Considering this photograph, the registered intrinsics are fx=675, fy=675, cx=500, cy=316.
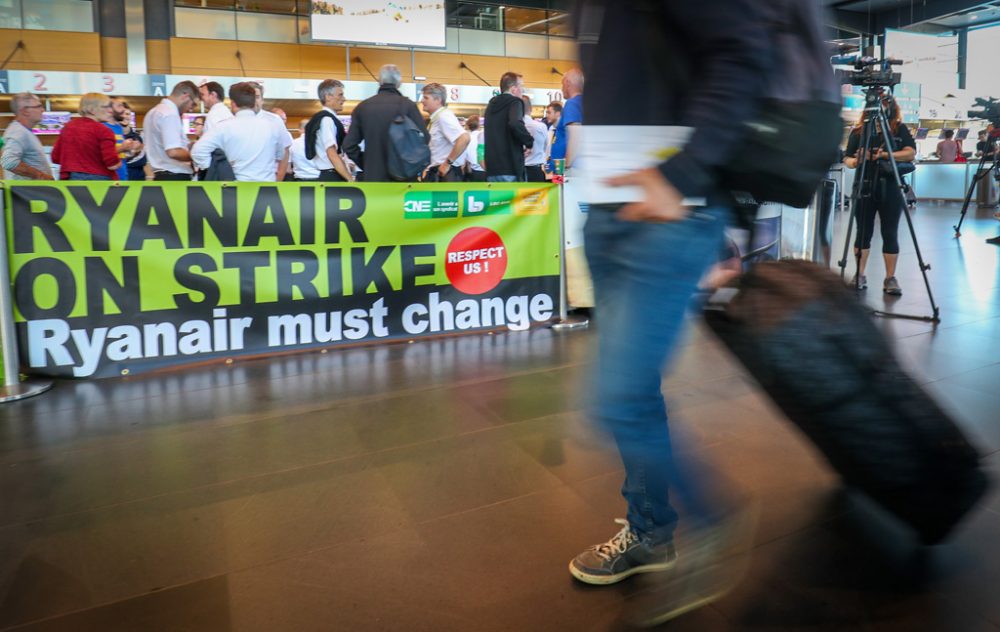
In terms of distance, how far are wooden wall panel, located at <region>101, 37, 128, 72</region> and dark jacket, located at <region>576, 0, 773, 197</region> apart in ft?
51.3

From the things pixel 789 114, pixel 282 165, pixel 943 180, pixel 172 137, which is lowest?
pixel 789 114

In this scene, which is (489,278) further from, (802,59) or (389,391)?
(802,59)

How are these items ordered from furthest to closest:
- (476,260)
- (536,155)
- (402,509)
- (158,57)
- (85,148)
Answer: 1. (158,57)
2. (536,155)
3. (85,148)
4. (476,260)
5. (402,509)

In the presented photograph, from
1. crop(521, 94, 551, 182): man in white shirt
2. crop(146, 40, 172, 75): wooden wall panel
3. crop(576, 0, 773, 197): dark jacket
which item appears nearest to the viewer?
crop(576, 0, 773, 197): dark jacket

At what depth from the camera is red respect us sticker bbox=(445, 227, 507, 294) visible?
414cm

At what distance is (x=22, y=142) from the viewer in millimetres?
5625

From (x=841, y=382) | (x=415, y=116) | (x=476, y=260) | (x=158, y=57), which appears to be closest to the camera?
(x=841, y=382)

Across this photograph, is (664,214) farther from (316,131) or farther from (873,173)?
(316,131)

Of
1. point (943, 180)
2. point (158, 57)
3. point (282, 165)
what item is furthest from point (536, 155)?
point (943, 180)

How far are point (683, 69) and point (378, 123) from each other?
13.6ft

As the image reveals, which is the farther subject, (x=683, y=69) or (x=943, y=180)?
(x=943, y=180)

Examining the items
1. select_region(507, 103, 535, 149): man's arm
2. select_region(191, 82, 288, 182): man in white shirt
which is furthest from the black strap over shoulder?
select_region(507, 103, 535, 149): man's arm

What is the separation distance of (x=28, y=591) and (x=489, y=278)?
2989mm

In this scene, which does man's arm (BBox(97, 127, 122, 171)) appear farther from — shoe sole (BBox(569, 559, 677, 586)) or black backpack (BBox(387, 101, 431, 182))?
shoe sole (BBox(569, 559, 677, 586))
